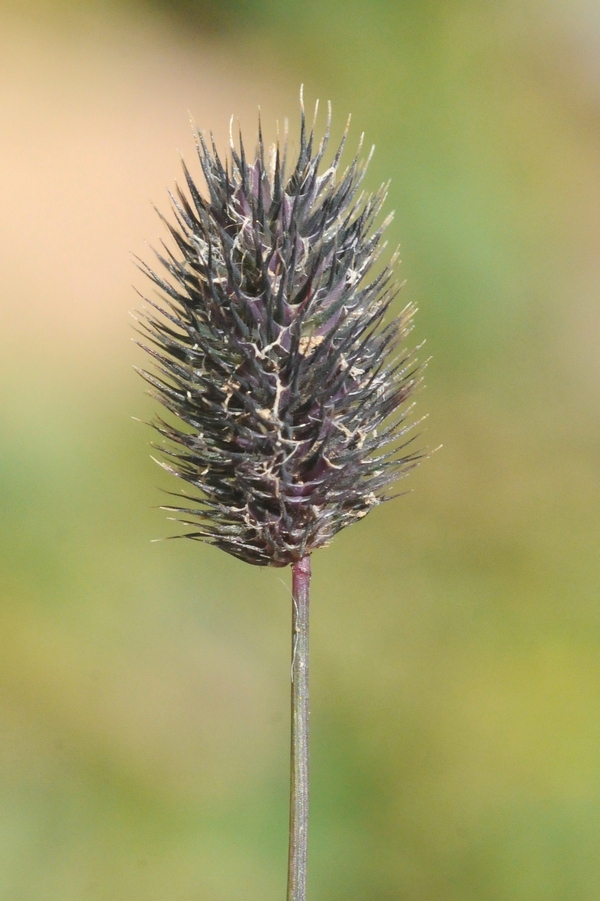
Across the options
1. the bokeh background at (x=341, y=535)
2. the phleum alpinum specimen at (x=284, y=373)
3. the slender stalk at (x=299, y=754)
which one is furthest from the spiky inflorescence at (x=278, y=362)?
the bokeh background at (x=341, y=535)

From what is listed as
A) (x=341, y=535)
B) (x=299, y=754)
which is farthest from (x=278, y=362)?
(x=341, y=535)

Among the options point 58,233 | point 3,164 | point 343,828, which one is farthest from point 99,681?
point 3,164

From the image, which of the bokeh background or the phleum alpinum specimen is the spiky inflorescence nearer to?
the phleum alpinum specimen

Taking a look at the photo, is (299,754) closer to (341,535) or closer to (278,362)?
(278,362)

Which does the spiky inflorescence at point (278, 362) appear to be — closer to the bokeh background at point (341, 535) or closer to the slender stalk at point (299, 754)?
the slender stalk at point (299, 754)

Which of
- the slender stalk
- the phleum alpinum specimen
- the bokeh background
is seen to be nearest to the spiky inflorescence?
the phleum alpinum specimen

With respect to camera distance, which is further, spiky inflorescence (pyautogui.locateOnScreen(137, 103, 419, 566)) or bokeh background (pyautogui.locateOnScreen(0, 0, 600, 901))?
bokeh background (pyautogui.locateOnScreen(0, 0, 600, 901))

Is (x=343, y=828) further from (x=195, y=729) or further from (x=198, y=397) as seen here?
(x=198, y=397)
